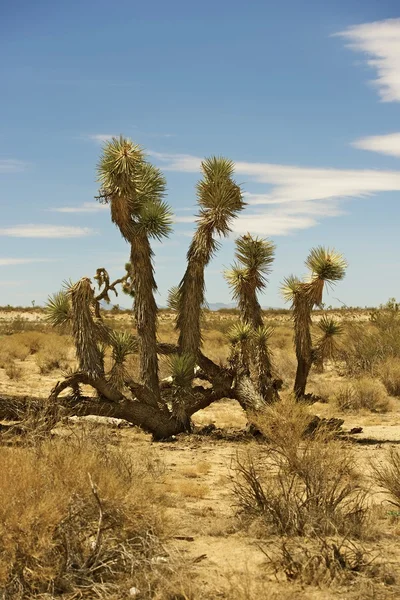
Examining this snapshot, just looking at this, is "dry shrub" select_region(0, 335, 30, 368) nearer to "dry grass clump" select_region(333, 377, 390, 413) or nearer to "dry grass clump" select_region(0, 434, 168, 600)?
"dry grass clump" select_region(333, 377, 390, 413)

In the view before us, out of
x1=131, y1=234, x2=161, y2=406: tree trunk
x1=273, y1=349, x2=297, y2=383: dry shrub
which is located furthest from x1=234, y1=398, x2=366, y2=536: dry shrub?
x1=273, y1=349, x2=297, y2=383: dry shrub

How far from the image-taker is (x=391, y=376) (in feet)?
62.4

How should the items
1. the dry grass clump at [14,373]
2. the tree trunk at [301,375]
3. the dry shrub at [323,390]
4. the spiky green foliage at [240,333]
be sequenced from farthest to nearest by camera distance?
the dry grass clump at [14,373] < the dry shrub at [323,390] < the tree trunk at [301,375] < the spiky green foliage at [240,333]

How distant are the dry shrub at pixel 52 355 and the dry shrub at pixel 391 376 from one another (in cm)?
938

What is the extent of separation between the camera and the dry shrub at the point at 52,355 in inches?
960

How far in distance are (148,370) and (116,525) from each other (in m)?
7.33

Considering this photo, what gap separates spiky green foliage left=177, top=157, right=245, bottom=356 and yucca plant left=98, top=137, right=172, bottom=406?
1.93ft

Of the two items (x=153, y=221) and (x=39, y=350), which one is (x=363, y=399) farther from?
(x=39, y=350)

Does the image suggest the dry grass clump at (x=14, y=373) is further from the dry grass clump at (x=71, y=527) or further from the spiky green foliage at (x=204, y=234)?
the dry grass clump at (x=71, y=527)

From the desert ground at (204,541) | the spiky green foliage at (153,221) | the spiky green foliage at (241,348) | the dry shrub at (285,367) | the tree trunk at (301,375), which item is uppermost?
the spiky green foliage at (153,221)

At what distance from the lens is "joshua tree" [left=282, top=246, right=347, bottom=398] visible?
1359 centimetres

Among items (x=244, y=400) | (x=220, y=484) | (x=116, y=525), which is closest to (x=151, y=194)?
(x=244, y=400)

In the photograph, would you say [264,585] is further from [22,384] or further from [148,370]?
[22,384]

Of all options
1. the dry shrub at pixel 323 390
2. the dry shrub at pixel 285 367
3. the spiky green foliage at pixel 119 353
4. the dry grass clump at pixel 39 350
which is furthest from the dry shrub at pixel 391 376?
the dry grass clump at pixel 39 350
